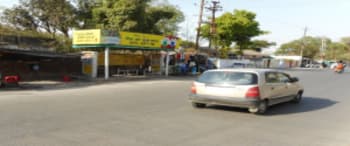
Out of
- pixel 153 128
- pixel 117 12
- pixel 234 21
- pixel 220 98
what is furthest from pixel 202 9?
pixel 153 128

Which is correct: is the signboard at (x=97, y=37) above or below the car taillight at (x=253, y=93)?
above

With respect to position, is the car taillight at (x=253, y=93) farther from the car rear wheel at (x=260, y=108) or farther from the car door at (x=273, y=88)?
the car door at (x=273, y=88)

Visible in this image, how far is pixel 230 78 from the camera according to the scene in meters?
9.05

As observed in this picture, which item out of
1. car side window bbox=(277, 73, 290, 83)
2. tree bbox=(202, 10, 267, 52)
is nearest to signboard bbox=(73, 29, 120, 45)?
car side window bbox=(277, 73, 290, 83)

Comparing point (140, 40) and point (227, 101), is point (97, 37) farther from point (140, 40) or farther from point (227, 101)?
point (227, 101)

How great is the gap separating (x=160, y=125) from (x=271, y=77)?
4366mm

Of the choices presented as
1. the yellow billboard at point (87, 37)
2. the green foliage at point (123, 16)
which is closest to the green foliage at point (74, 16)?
the green foliage at point (123, 16)

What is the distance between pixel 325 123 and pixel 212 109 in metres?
3.21

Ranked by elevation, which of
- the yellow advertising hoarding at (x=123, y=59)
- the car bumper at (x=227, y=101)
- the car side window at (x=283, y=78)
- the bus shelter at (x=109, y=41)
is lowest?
the car bumper at (x=227, y=101)

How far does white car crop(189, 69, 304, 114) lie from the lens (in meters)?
8.62

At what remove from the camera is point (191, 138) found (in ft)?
19.8

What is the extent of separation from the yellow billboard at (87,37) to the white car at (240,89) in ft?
40.8

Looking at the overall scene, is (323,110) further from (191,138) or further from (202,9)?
(202,9)

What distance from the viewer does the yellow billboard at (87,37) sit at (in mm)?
20297
